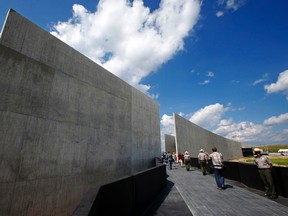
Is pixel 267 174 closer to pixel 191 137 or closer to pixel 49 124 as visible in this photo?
pixel 49 124

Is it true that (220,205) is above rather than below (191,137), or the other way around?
below

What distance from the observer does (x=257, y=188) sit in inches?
309

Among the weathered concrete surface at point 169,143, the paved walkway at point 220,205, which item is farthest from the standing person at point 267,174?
the weathered concrete surface at point 169,143

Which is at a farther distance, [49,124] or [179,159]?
[179,159]

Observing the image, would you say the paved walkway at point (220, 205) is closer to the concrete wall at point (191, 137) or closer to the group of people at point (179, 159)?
the group of people at point (179, 159)

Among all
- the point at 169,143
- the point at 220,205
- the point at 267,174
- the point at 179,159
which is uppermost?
the point at 169,143

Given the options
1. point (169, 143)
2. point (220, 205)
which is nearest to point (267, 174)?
point (220, 205)

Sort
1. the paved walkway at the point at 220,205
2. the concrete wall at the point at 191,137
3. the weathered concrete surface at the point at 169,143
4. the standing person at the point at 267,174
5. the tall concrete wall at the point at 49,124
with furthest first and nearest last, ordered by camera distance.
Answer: the weathered concrete surface at the point at 169,143
the concrete wall at the point at 191,137
the standing person at the point at 267,174
the tall concrete wall at the point at 49,124
the paved walkway at the point at 220,205

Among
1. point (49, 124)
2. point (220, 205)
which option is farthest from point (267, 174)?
point (49, 124)

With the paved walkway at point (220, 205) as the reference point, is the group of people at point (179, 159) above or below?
above

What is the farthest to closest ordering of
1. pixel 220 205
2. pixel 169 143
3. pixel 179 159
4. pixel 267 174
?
pixel 169 143 < pixel 179 159 < pixel 267 174 < pixel 220 205

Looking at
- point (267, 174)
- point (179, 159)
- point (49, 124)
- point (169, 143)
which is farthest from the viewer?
point (169, 143)

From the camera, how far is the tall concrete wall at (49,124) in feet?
19.1

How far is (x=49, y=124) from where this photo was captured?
7027mm
